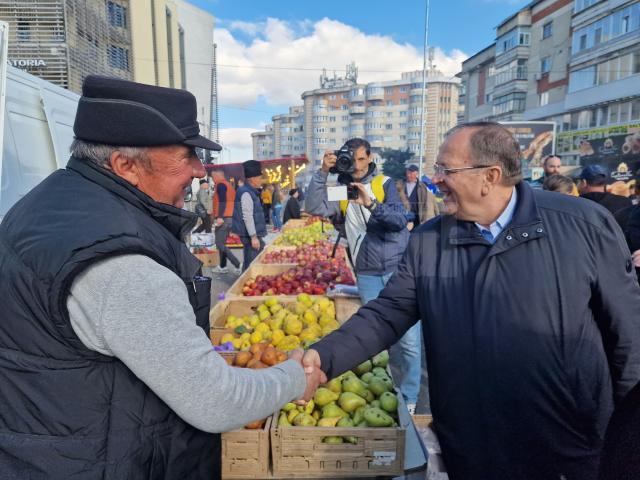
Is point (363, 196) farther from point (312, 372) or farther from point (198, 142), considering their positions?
point (198, 142)

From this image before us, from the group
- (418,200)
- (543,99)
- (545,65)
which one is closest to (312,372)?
(418,200)

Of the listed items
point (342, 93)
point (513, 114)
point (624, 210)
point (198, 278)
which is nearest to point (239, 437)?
point (198, 278)

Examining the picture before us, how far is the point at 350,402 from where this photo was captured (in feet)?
8.41

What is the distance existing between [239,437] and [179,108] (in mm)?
1773

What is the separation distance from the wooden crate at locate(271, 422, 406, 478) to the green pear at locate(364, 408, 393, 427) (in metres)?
0.10

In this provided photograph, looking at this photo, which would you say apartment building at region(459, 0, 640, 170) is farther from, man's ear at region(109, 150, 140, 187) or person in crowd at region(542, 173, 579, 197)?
man's ear at region(109, 150, 140, 187)

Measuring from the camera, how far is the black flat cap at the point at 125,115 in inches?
44.3

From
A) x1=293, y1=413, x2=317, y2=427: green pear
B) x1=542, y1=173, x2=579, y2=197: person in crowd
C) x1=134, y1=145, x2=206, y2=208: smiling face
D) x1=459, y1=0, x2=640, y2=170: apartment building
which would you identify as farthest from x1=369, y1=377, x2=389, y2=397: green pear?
x1=459, y1=0, x2=640, y2=170: apartment building

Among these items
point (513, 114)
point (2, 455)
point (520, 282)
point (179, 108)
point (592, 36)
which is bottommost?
point (2, 455)

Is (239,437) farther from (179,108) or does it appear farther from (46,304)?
(179,108)

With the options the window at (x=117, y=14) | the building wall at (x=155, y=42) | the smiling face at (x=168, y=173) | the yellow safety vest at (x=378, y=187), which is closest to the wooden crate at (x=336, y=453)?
the smiling face at (x=168, y=173)

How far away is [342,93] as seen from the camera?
89500 millimetres

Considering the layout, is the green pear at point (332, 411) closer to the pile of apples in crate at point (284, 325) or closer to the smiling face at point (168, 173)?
the pile of apples in crate at point (284, 325)

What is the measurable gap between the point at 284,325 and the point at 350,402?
4.27ft
